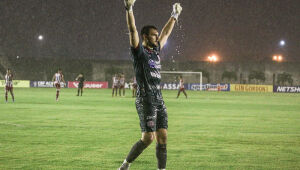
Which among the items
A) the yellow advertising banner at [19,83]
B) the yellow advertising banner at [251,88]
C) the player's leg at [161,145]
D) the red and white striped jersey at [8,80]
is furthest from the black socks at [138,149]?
the yellow advertising banner at [251,88]

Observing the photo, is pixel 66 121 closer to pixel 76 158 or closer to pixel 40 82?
pixel 76 158

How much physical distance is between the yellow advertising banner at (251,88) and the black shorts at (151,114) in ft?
213

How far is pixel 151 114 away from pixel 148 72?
2.02 feet

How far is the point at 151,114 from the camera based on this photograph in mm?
6609

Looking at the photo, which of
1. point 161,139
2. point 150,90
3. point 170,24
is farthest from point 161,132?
point 170,24

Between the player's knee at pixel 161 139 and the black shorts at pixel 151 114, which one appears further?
the player's knee at pixel 161 139

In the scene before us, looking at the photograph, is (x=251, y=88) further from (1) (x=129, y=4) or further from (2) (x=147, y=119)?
(1) (x=129, y=4)

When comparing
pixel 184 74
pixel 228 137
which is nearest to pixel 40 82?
pixel 184 74

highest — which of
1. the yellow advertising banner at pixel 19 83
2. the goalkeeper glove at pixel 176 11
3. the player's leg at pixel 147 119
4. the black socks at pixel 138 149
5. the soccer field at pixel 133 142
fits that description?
the goalkeeper glove at pixel 176 11

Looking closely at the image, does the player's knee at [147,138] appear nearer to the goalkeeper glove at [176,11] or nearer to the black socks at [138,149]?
the black socks at [138,149]

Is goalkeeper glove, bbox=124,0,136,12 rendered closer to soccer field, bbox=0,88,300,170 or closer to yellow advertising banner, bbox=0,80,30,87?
soccer field, bbox=0,88,300,170

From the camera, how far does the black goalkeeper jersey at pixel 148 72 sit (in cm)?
656

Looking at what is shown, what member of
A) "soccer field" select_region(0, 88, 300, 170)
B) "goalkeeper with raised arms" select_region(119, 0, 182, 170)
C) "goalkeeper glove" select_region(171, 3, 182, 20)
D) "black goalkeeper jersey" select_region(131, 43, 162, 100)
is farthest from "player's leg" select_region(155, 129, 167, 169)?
"goalkeeper glove" select_region(171, 3, 182, 20)

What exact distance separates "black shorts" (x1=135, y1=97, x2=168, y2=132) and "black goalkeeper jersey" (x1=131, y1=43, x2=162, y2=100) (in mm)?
90
